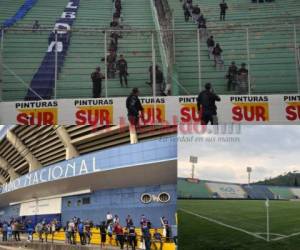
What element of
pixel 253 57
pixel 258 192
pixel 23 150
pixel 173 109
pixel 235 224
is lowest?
pixel 235 224

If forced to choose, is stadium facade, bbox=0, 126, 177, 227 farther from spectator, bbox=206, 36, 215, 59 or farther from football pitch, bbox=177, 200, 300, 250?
spectator, bbox=206, 36, 215, 59

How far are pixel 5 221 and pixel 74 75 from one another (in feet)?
26.6

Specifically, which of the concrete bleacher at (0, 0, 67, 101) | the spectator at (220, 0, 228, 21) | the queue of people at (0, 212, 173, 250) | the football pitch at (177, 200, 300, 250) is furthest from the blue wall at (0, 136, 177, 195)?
the spectator at (220, 0, 228, 21)

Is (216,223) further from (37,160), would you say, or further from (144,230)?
(37,160)

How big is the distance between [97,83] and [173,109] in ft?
7.24

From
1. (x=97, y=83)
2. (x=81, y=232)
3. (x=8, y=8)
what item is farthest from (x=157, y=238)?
(x=8, y=8)

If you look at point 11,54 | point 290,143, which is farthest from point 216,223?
point 11,54

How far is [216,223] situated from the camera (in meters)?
3.87

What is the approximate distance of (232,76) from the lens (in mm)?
12031

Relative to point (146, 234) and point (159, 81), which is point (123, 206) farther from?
point (159, 81)

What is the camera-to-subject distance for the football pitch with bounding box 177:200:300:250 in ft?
12.4

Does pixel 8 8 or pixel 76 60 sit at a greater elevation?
pixel 8 8

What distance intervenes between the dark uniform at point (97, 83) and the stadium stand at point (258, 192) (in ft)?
26.9

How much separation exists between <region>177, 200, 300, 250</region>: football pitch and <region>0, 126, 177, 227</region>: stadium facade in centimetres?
25
